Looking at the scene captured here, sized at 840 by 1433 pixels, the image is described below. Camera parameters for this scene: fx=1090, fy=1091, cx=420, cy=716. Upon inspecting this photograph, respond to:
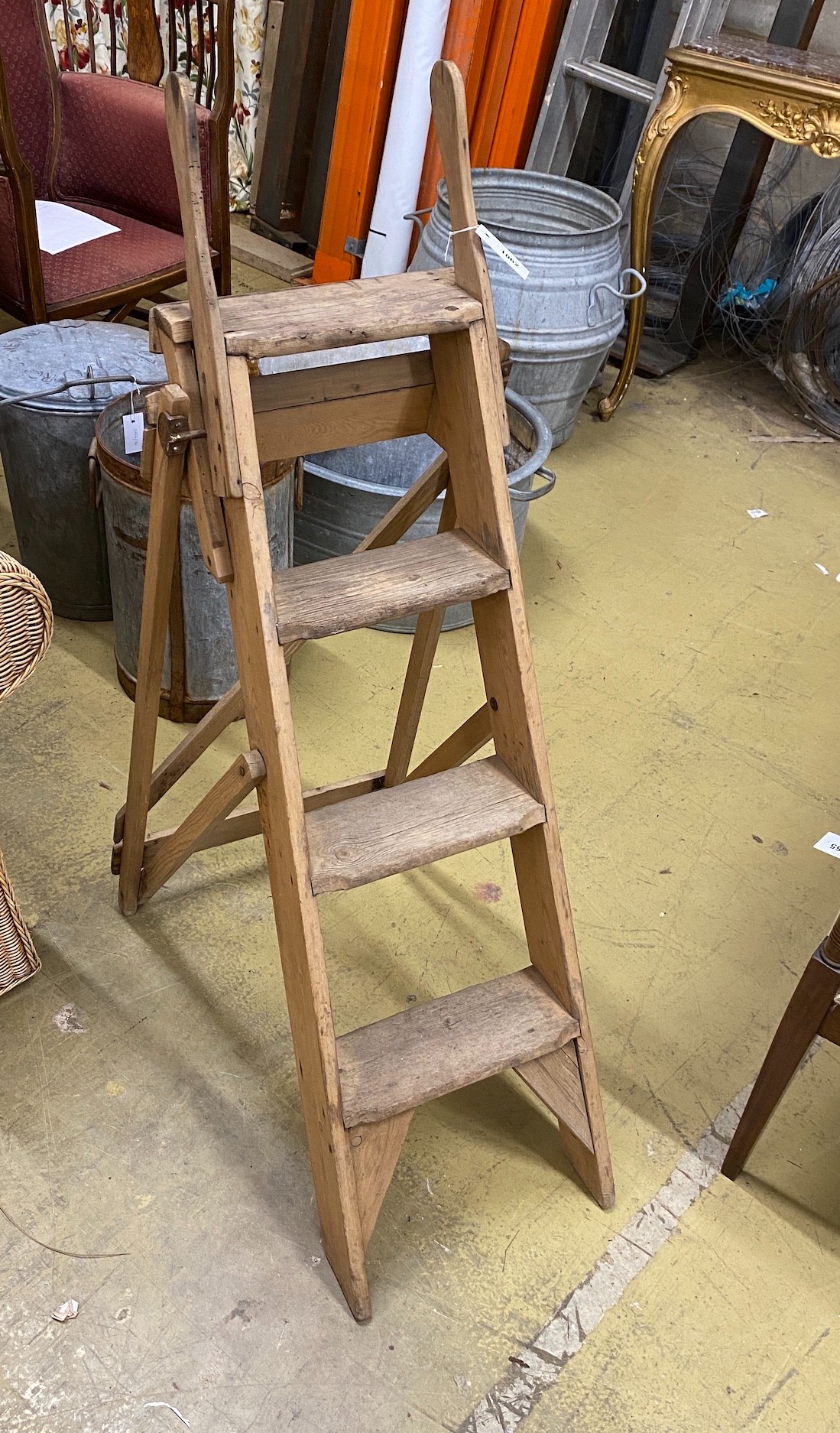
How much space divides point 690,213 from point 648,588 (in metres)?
2.14

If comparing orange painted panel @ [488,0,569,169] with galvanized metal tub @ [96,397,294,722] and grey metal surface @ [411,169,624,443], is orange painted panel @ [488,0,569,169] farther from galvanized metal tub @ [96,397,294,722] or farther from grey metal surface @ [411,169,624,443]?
galvanized metal tub @ [96,397,294,722]

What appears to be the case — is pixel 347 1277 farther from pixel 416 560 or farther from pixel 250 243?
pixel 250 243

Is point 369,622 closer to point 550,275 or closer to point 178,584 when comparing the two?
point 178,584

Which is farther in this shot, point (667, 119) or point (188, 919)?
point (667, 119)

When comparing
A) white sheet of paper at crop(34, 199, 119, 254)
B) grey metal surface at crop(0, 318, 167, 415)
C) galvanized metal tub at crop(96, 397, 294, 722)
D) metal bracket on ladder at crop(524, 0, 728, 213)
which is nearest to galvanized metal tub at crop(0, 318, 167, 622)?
grey metal surface at crop(0, 318, 167, 415)

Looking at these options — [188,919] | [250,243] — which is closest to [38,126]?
[250,243]

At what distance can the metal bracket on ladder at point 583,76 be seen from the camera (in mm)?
3486

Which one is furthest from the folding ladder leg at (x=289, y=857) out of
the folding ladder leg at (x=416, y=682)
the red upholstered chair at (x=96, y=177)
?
the red upholstered chair at (x=96, y=177)

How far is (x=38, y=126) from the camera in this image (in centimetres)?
311

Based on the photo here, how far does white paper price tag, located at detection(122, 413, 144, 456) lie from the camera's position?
6.94 ft

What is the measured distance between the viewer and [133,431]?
7.01 feet

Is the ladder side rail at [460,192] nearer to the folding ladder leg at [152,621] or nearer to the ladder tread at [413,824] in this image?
the folding ladder leg at [152,621]

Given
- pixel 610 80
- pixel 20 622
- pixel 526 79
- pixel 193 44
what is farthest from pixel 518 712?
pixel 193 44

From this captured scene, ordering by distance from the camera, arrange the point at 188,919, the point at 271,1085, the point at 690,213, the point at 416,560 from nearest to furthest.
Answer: the point at 416,560 < the point at 271,1085 < the point at 188,919 < the point at 690,213
